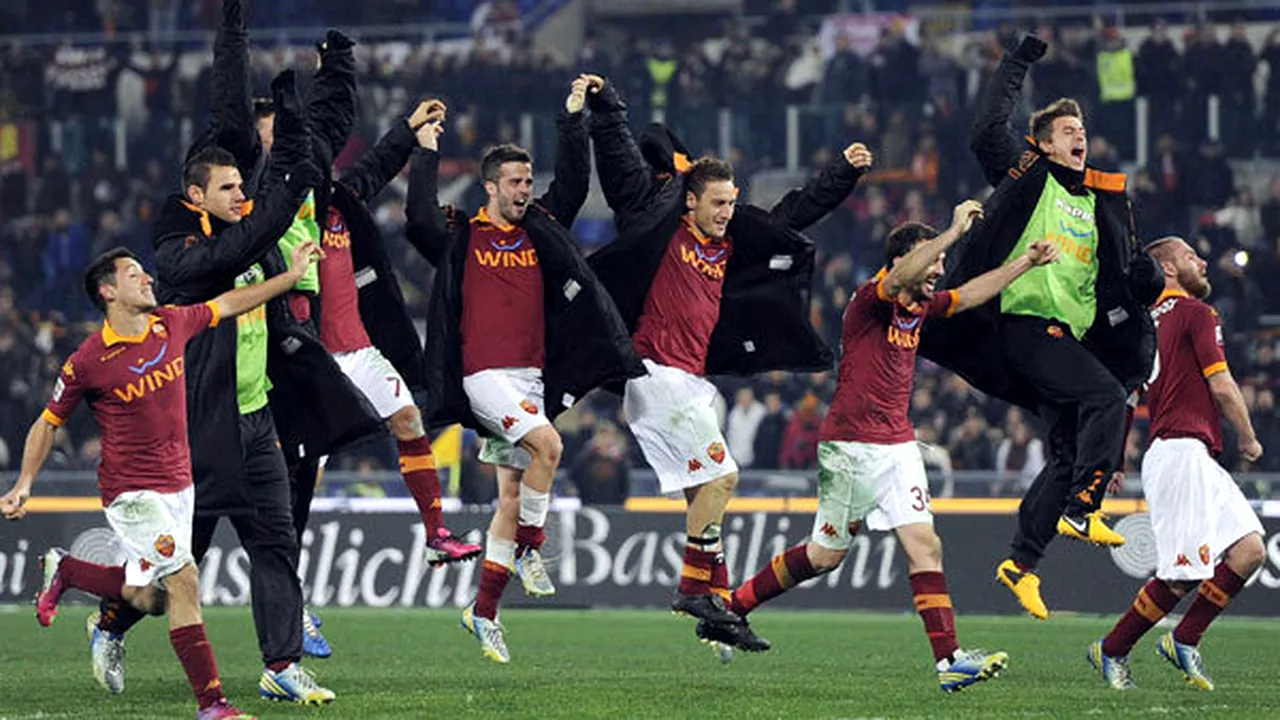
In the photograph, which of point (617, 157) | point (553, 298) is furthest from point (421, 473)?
point (617, 157)

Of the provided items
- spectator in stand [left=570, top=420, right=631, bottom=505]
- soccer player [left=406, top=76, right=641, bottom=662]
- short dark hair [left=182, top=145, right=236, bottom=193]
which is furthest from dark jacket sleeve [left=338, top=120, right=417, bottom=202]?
spectator in stand [left=570, top=420, right=631, bottom=505]

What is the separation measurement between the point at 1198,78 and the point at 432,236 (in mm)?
16241

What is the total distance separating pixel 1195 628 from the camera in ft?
46.7

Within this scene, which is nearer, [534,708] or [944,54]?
[534,708]

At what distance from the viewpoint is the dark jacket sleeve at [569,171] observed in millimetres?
14438

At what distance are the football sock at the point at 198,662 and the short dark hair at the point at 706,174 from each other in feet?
14.5

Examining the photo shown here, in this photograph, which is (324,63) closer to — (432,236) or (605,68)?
(432,236)

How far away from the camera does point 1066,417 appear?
1458cm

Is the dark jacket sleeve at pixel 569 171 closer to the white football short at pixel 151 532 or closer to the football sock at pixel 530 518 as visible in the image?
the football sock at pixel 530 518

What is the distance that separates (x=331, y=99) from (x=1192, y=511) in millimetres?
5355

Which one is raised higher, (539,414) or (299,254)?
(299,254)

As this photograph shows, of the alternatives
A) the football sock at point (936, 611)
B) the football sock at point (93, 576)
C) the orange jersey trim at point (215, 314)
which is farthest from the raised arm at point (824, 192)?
the football sock at point (93, 576)

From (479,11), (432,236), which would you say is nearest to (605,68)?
(479,11)

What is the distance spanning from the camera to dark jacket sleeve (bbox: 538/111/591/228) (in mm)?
A: 14438
